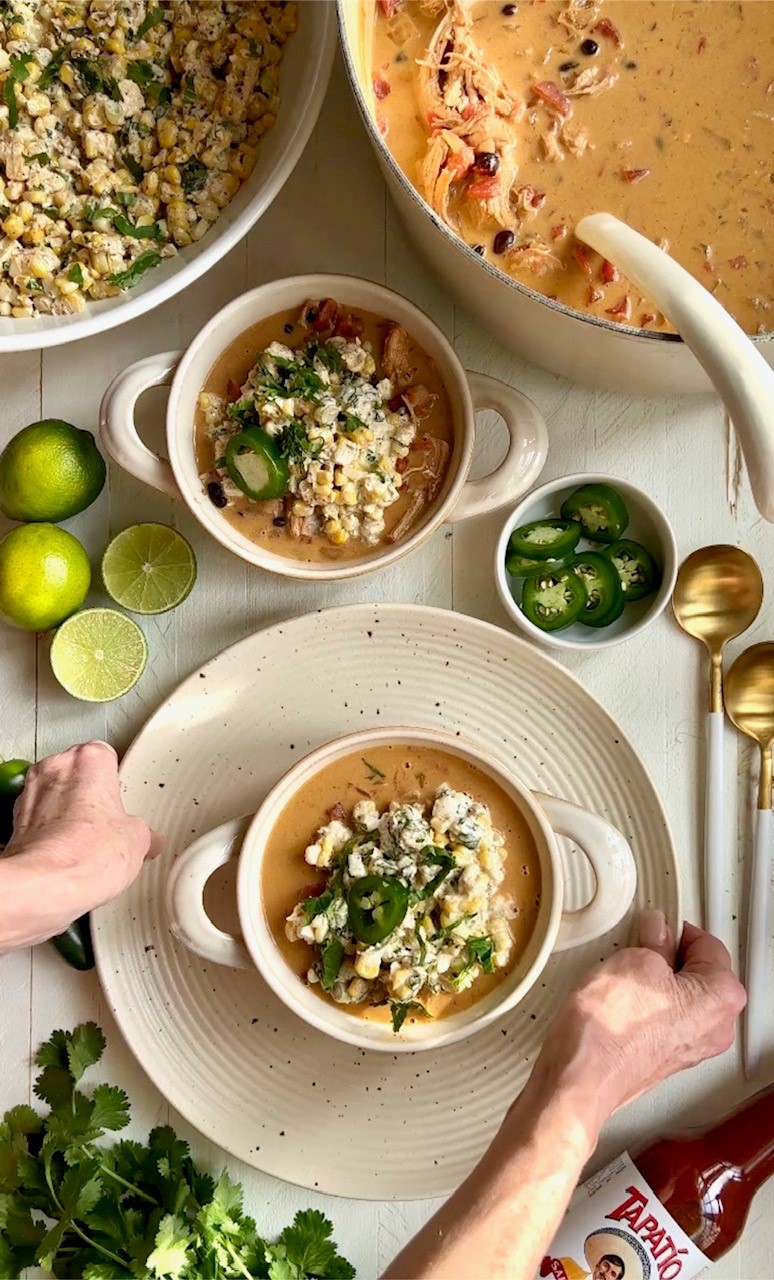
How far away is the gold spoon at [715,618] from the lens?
6.70ft

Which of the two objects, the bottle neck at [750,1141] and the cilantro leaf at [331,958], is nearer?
the cilantro leaf at [331,958]

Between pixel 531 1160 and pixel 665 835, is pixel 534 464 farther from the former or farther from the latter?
pixel 531 1160

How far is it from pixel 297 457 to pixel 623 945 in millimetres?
966

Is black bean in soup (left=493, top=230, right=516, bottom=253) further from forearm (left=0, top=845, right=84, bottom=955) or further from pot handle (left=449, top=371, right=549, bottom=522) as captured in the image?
forearm (left=0, top=845, right=84, bottom=955)

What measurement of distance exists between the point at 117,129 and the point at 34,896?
115cm

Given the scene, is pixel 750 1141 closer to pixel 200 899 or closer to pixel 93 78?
pixel 200 899

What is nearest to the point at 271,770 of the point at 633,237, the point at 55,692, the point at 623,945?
the point at 55,692

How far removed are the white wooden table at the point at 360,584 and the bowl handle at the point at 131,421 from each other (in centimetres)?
18

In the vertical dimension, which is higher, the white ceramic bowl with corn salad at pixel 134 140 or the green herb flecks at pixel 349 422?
the white ceramic bowl with corn salad at pixel 134 140

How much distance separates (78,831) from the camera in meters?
1.75

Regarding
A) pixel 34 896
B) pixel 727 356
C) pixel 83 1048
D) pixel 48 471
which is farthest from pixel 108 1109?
pixel 727 356

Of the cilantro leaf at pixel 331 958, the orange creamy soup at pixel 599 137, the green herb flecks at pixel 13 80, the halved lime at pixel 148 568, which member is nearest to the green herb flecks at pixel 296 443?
the halved lime at pixel 148 568

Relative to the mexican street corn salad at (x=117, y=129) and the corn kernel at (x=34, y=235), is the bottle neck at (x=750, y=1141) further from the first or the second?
the corn kernel at (x=34, y=235)

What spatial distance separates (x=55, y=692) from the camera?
209 centimetres
